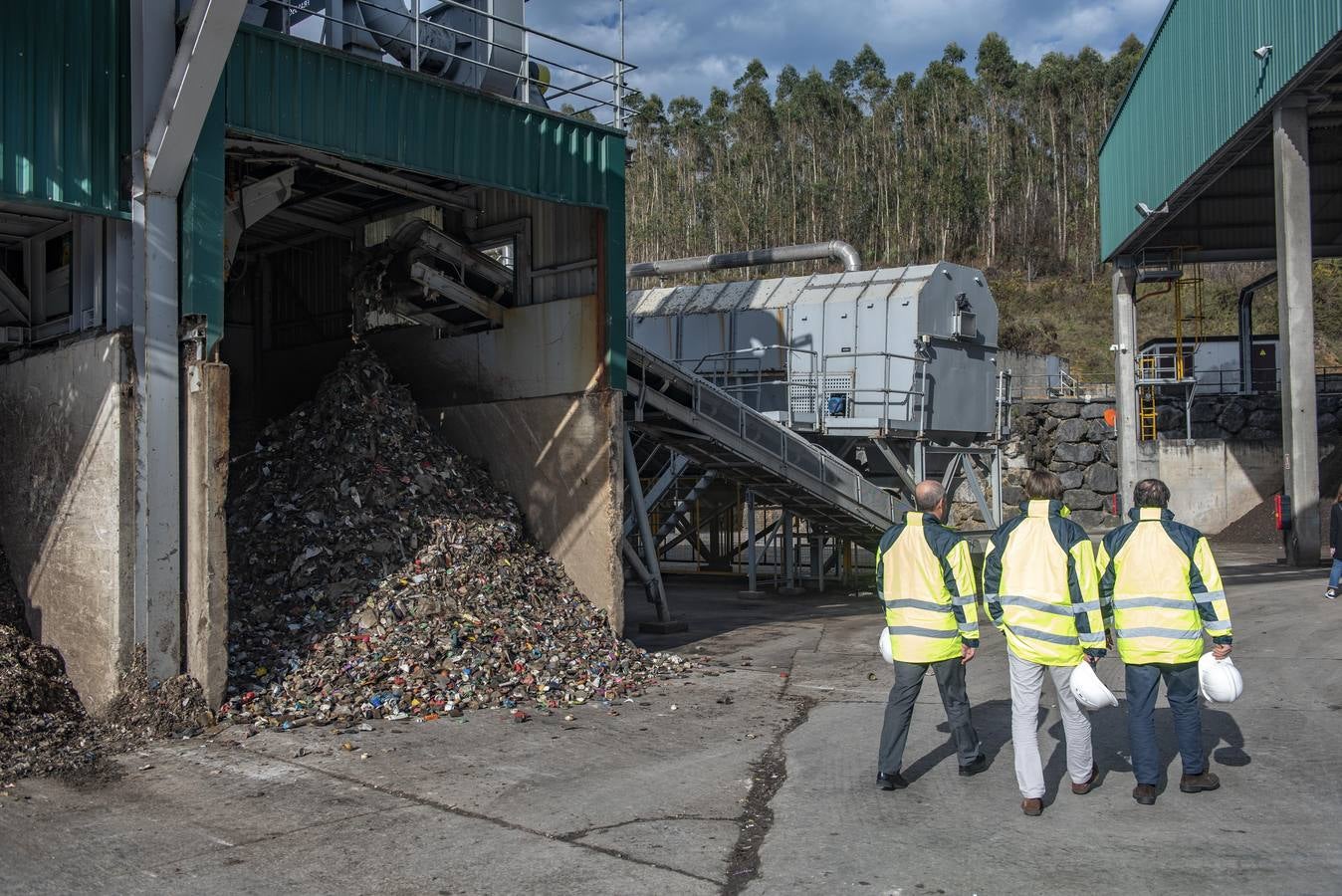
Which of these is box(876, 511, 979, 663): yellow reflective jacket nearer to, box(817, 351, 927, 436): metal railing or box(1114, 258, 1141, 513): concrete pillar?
box(817, 351, 927, 436): metal railing

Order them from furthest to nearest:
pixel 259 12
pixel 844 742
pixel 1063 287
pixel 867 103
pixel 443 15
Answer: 1. pixel 867 103
2. pixel 1063 287
3. pixel 443 15
4. pixel 259 12
5. pixel 844 742

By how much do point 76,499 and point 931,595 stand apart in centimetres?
663

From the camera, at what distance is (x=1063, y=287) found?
50344 millimetres

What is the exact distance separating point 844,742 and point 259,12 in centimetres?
831

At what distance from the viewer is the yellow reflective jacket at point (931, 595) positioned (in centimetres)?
629

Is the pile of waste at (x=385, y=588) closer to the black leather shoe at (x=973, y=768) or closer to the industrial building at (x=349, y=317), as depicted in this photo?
the industrial building at (x=349, y=317)

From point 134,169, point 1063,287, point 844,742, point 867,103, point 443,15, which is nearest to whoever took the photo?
point 844,742

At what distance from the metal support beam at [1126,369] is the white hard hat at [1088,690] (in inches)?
698

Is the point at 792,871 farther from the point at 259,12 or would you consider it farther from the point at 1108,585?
the point at 259,12

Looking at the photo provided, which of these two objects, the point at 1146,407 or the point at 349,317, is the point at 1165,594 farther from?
the point at 1146,407

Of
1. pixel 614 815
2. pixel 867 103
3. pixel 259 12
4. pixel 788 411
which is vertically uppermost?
pixel 867 103

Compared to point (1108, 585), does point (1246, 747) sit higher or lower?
lower

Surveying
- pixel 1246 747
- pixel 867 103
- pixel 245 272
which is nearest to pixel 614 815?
pixel 1246 747

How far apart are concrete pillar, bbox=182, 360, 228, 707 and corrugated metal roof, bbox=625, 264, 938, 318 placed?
1300 centimetres
